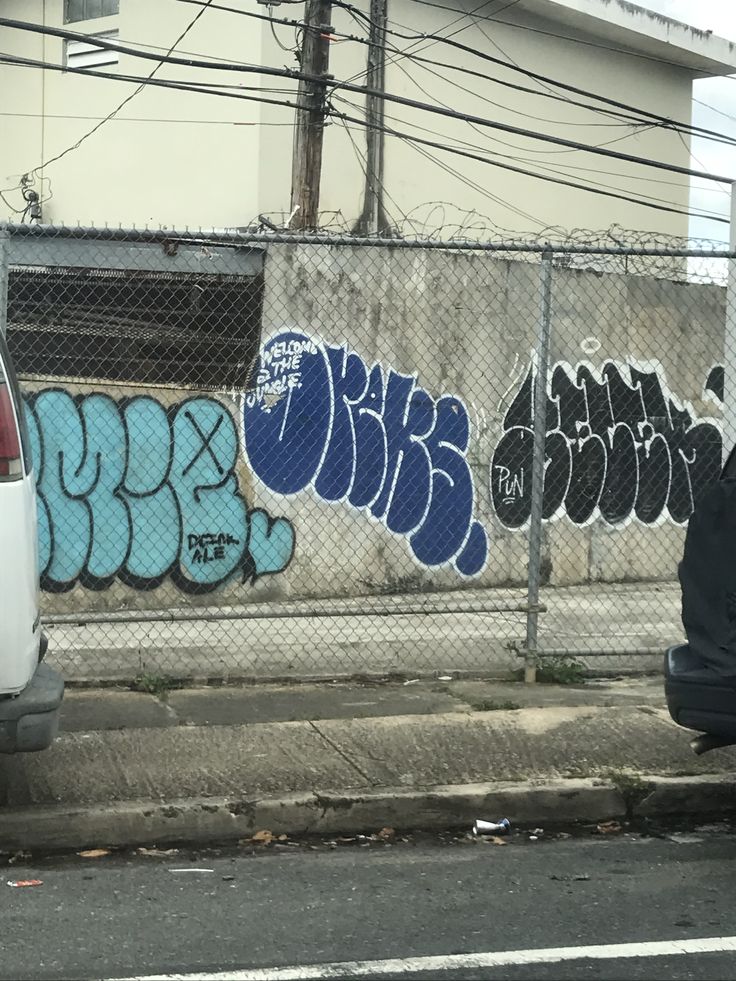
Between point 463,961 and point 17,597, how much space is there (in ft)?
6.10

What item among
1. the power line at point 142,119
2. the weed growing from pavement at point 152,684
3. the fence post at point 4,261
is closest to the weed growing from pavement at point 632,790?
the weed growing from pavement at point 152,684

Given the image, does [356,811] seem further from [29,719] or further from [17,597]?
[17,597]

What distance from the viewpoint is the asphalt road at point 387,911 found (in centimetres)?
377

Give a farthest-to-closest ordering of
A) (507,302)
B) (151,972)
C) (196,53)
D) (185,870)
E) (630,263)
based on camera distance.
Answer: (196,53), (630,263), (507,302), (185,870), (151,972)

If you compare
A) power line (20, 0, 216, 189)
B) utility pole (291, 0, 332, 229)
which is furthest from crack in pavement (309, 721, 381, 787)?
power line (20, 0, 216, 189)

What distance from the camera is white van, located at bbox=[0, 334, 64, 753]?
411 centimetres

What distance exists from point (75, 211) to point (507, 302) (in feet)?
34.2

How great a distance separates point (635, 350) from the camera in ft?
37.5

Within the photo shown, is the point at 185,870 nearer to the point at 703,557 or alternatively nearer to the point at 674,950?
the point at 674,950

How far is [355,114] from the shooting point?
61.5ft

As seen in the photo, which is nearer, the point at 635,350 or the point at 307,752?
the point at 307,752

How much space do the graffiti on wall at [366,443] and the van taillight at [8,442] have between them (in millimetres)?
5314

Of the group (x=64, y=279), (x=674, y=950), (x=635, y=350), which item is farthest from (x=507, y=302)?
(x=674, y=950)

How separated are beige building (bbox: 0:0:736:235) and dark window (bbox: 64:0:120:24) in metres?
0.03
